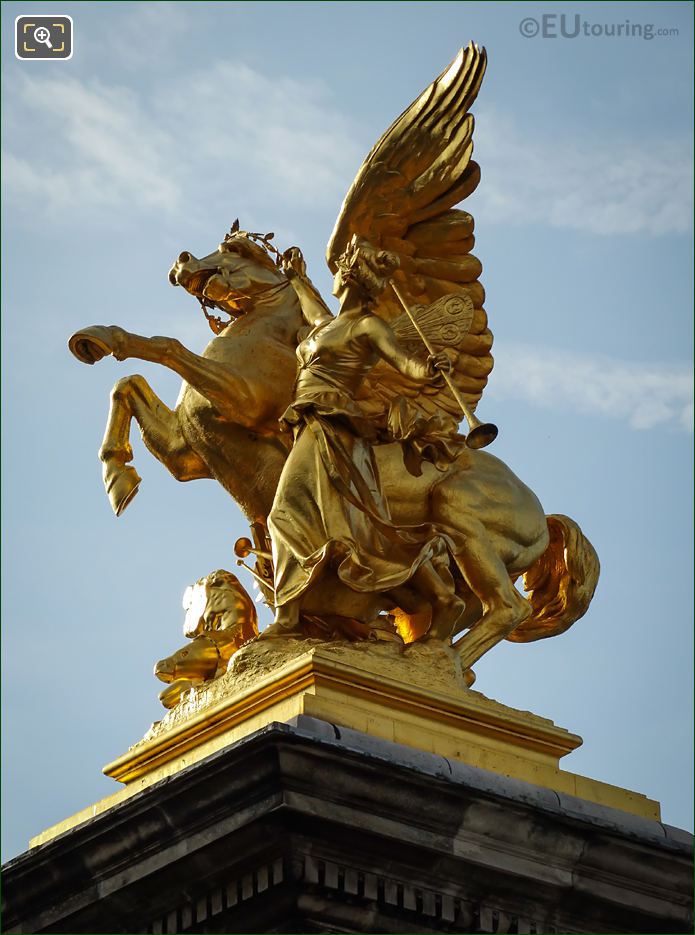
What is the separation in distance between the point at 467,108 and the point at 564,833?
204 inches

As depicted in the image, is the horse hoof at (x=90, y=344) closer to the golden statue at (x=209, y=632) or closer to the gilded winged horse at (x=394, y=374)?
the gilded winged horse at (x=394, y=374)

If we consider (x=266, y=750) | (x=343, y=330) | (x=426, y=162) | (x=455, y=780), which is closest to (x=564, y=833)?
(x=455, y=780)

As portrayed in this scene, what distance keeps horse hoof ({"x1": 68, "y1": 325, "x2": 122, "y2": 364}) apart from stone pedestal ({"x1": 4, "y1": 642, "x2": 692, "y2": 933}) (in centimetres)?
243

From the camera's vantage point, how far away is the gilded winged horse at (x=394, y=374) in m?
14.3

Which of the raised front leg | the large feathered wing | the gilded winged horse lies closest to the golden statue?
the gilded winged horse

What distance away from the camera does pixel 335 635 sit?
1356 cm

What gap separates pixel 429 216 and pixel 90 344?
97.0 inches

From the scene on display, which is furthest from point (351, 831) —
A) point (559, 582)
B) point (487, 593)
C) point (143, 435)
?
point (143, 435)

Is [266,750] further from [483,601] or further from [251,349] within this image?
[251,349]

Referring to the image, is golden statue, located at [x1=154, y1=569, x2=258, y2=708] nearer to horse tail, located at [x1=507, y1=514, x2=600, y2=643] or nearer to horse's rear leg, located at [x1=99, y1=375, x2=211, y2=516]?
horse's rear leg, located at [x1=99, y1=375, x2=211, y2=516]

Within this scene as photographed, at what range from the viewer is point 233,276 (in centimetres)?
1527

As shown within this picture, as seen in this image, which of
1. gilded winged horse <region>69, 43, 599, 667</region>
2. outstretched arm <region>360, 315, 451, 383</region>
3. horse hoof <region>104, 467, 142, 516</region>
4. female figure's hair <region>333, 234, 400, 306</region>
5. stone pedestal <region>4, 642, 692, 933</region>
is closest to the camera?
stone pedestal <region>4, 642, 692, 933</region>

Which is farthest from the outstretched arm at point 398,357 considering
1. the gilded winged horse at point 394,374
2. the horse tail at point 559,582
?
the horse tail at point 559,582

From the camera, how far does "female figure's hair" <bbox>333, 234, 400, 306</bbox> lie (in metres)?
14.0
